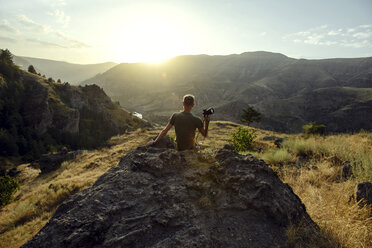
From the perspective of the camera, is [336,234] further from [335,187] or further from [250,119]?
[250,119]

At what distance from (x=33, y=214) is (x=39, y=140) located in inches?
1572

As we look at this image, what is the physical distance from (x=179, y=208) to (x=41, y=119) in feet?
161

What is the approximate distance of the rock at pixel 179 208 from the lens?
7.89 feet

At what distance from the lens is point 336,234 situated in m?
2.75

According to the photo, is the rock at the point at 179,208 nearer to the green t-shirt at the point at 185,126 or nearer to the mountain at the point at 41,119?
the green t-shirt at the point at 185,126

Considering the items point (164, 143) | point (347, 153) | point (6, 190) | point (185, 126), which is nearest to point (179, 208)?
point (185, 126)

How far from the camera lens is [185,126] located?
14.9 feet

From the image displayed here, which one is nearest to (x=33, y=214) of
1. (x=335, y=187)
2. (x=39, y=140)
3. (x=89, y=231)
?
(x=89, y=231)

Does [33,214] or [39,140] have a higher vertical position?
[33,214]

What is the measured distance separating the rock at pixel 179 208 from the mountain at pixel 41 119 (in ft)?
107

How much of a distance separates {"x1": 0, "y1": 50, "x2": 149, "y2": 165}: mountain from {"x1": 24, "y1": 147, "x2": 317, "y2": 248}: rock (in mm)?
32634

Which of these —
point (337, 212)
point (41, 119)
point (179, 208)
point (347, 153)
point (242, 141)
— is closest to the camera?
point (179, 208)

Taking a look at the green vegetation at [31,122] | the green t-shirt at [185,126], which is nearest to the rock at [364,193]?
the green t-shirt at [185,126]

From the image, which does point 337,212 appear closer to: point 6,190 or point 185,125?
point 185,125
